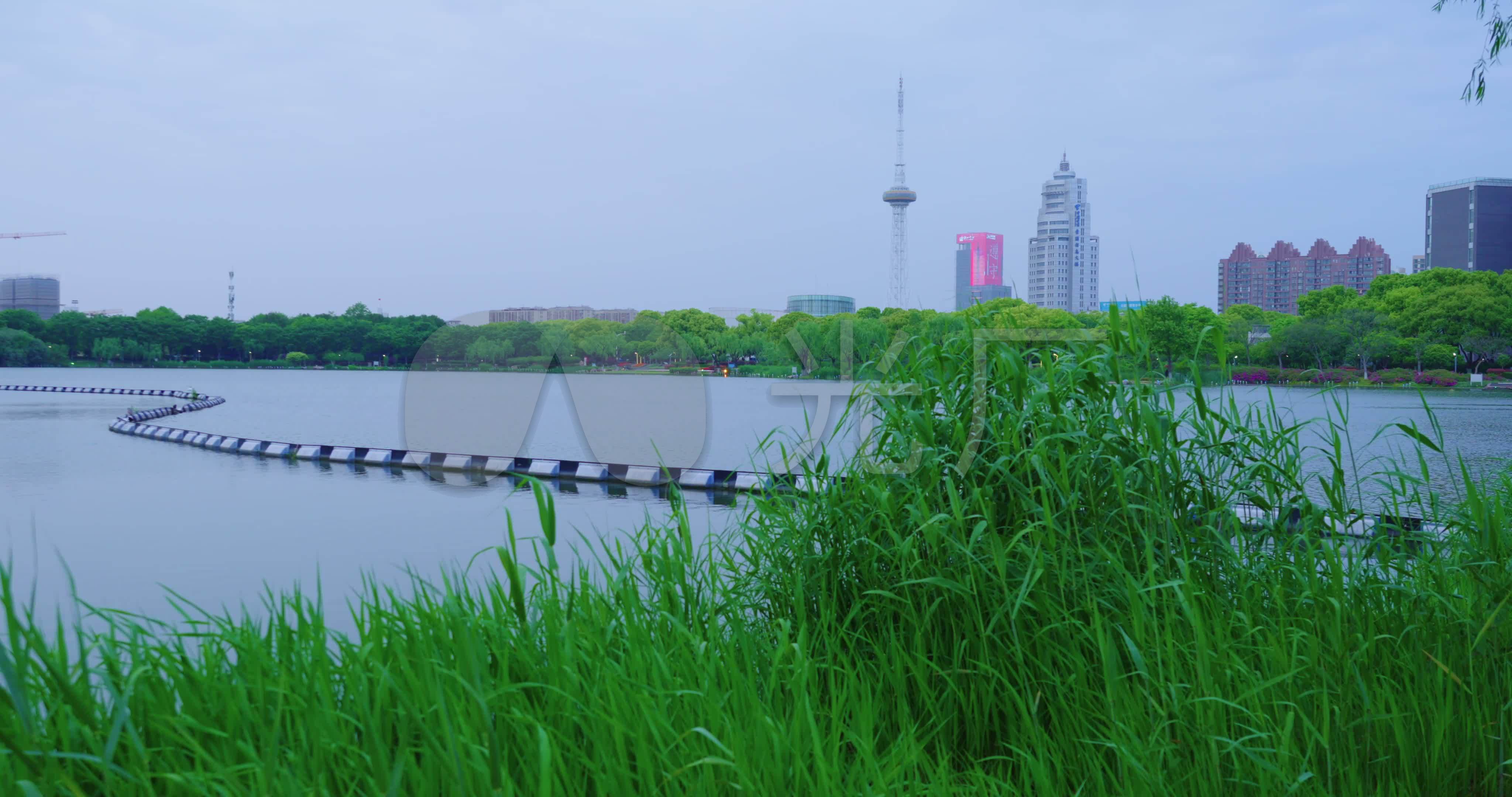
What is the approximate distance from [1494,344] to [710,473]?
117 ft

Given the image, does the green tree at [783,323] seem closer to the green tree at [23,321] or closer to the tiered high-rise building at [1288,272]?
the green tree at [23,321]

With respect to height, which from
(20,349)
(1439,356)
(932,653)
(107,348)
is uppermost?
(107,348)

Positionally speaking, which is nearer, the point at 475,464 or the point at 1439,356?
the point at 475,464

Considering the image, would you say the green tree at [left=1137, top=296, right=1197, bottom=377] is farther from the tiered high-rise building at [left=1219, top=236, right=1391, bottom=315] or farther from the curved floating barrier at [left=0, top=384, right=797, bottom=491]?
the tiered high-rise building at [left=1219, top=236, right=1391, bottom=315]

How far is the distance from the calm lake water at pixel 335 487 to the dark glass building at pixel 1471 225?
32.3 meters

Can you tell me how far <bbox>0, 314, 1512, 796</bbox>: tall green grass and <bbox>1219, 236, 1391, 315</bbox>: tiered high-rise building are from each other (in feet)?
275

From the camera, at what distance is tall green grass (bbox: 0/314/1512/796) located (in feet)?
4.07

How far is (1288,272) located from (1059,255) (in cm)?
7725

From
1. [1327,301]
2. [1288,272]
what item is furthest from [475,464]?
[1288,272]

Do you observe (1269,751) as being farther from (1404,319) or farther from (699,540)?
(1404,319)

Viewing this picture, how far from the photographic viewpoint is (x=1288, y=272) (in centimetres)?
7950

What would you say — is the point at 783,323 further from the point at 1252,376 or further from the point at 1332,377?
the point at 1332,377

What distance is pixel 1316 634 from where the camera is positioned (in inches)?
72.0

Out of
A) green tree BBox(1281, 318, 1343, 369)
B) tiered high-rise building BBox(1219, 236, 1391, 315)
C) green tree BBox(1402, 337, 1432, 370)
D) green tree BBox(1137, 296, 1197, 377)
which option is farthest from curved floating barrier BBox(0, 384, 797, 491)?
tiered high-rise building BBox(1219, 236, 1391, 315)
